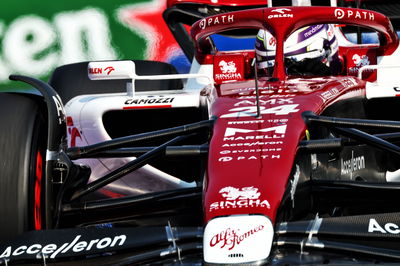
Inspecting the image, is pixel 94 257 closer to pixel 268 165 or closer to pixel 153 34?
pixel 268 165

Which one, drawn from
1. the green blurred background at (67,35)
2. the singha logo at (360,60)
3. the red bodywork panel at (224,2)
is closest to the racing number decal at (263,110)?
the singha logo at (360,60)

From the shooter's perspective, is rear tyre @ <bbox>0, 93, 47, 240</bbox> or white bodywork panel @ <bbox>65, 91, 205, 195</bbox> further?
white bodywork panel @ <bbox>65, 91, 205, 195</bbox>

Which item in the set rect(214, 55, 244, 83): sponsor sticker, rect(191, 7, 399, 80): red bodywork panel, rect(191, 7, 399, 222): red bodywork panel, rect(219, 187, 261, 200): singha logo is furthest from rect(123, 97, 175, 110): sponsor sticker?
rect(219, 187, 261, 200): singha logo

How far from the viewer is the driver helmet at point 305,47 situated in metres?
5.32

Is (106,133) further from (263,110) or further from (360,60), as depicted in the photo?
(360,60)

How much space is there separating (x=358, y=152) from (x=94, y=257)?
1739 millimetres

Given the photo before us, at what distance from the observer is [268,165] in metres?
3.76

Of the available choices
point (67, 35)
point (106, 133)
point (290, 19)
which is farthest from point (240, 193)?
point (67, 35)

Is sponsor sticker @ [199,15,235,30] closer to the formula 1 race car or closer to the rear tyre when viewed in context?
the formula 1 race car

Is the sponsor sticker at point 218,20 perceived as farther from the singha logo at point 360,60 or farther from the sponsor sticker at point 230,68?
the singha logo at point 360,60

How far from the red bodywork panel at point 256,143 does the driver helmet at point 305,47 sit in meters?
0.67

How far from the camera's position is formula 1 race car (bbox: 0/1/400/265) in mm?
3461

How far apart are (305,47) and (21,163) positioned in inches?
77.7

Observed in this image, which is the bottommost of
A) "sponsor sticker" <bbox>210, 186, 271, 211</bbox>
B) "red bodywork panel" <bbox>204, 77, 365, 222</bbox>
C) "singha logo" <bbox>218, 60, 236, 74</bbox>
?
"sponsor sticker" <bbox>210, 186, 271, 211</bbox>
